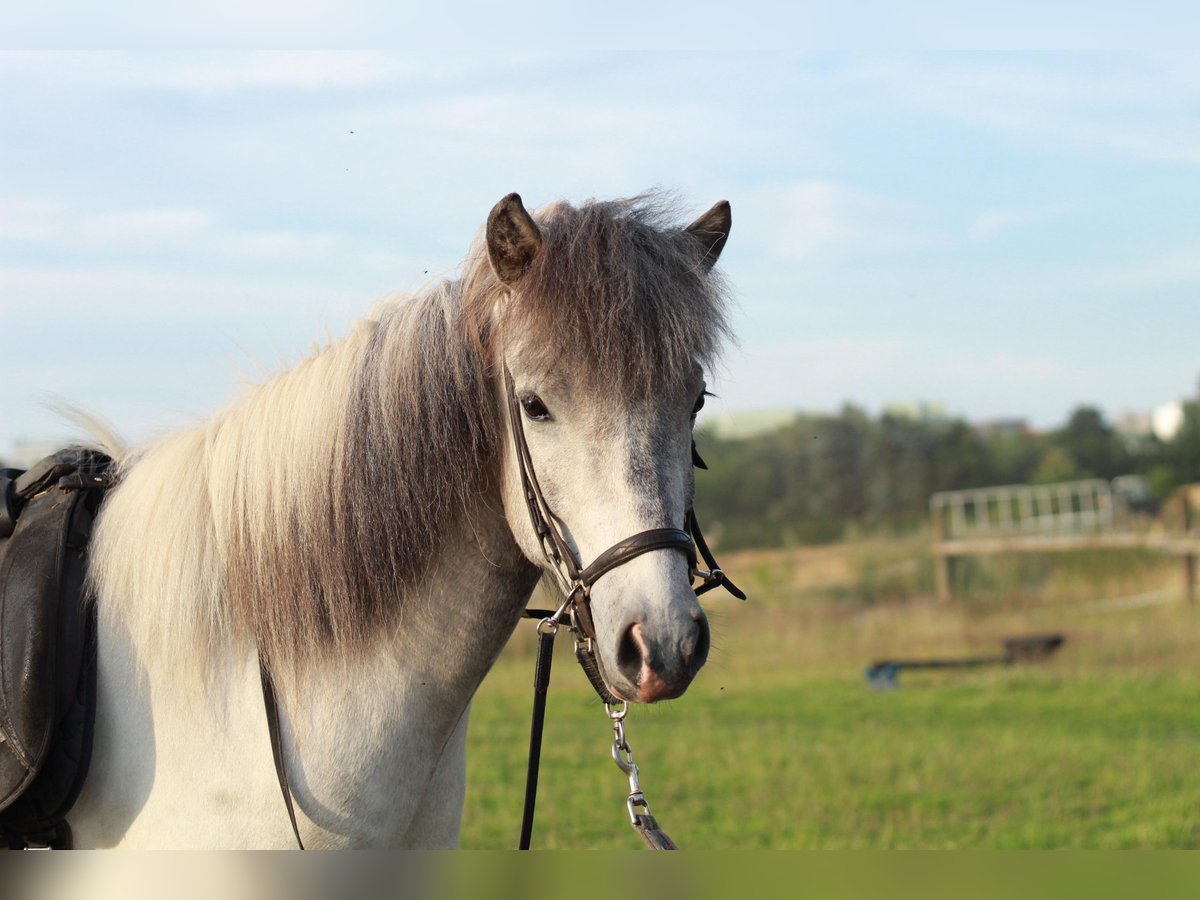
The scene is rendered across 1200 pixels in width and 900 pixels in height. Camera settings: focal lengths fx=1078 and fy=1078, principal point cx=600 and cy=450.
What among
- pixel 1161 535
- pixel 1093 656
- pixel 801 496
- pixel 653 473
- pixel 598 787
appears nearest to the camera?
pixel 653 473

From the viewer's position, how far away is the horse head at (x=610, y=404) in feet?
7.31

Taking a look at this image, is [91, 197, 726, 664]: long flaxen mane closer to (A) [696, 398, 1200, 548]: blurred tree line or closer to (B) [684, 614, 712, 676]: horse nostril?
(B) [684, 614, 712, 676]: horse nostril

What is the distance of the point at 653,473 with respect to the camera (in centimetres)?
234

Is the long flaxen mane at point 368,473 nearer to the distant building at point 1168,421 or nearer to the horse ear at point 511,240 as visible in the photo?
the horse ear at point 511,240

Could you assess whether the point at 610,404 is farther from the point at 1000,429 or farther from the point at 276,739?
the point at 1000,429

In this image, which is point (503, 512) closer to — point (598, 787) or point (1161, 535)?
point (598, 787)

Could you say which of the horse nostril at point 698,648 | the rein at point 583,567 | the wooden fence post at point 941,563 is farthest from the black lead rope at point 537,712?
the wooden fence post at point 941,563

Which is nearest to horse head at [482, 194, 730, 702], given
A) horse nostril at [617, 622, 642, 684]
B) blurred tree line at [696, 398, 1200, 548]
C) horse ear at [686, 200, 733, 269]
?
horse nostril at [617, 622, 642, 684]

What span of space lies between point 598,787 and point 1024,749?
12.3ft

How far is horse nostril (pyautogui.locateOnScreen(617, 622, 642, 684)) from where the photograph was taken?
7.25 ft

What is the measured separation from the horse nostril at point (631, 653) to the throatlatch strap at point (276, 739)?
2.86 ft

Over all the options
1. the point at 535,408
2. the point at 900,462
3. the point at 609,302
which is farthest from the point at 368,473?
the point at 900,462

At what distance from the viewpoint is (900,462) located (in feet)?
126

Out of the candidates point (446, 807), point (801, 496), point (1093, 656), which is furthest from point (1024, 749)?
point (801, 496)
